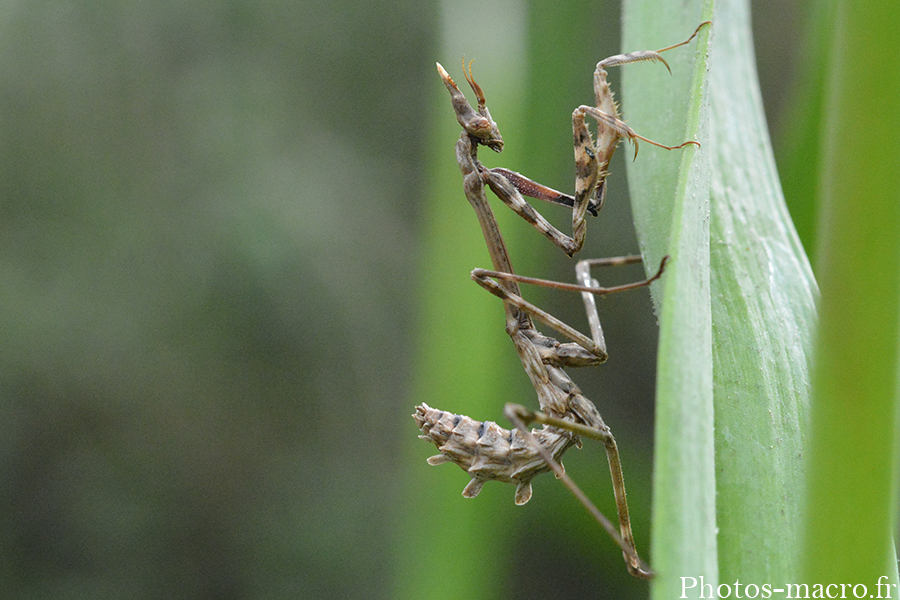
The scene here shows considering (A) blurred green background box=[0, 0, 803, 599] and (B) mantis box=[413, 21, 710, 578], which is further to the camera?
(A) blurred green background box=[0, 0, 803, 599]

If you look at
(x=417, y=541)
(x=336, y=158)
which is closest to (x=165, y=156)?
(x=336, y=158)

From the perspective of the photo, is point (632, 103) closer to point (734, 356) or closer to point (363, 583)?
point (734, 356)

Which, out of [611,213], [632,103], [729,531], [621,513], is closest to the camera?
[729,531]

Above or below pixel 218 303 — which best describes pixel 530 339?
above

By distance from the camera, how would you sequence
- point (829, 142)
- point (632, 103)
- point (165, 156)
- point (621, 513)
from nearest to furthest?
1. point (829, 142)
2. point (632, 103)
3. point (621, 513)
4. point (165, 156)

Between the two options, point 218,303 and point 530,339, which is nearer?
point 530,339

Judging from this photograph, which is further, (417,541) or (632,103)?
(417,541)

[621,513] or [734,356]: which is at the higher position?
[734,356]

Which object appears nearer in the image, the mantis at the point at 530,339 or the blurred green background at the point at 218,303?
the mantis at the point at 530,339
